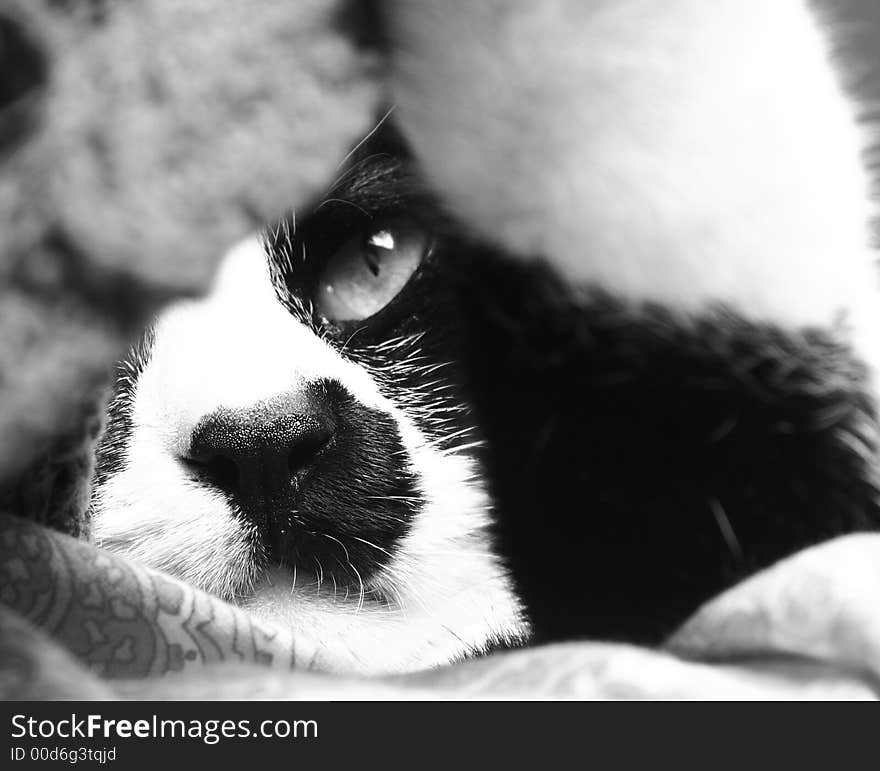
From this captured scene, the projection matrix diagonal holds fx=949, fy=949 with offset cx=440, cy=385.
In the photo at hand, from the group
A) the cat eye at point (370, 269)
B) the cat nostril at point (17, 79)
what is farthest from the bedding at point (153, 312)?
the cat eye at point (370, 269)

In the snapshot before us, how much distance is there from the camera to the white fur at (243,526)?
414 millimetres

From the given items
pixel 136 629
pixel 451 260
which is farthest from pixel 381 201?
pixel 136 629

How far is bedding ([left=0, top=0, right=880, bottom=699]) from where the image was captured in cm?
28

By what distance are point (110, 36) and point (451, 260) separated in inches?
5.3

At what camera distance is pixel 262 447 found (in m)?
0.39

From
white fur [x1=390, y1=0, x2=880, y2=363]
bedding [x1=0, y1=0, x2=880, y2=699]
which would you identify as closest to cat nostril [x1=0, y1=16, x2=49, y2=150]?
bedding [x1=0, y1=0, x2=880, y2=699]

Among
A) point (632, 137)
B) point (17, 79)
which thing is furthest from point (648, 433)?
point (17, 79)

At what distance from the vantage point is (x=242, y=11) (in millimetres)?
298

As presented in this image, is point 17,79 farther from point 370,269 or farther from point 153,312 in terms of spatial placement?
point 370,269

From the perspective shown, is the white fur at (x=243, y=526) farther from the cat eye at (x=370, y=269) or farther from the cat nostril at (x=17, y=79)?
the cat nostril at (x=17, y=79)

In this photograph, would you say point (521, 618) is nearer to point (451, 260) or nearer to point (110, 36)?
point (451, 260)

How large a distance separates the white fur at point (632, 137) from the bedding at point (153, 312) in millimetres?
33
